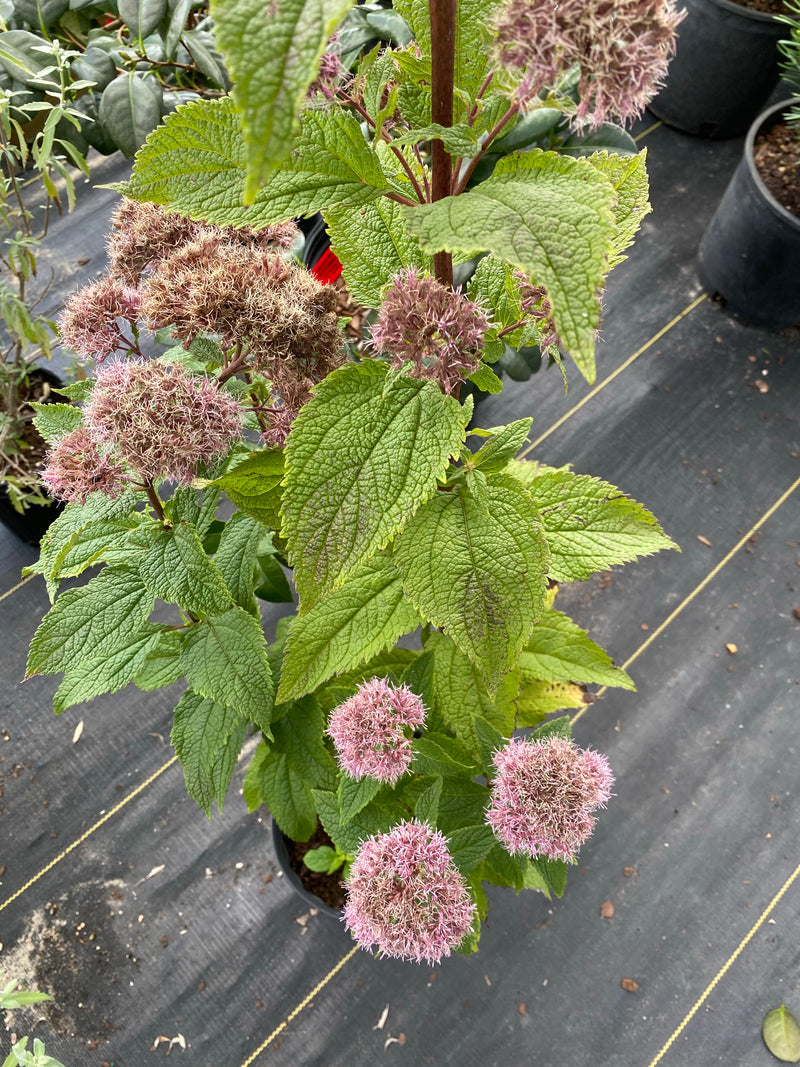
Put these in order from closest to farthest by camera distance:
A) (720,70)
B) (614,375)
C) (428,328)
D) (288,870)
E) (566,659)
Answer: (428,328), (566,659), (288,870), (614,375), (720,70)

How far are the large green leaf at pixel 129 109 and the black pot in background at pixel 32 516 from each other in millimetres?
550

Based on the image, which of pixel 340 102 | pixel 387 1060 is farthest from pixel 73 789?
pixel 340 102

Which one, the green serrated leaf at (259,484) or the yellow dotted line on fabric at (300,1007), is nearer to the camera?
the green serrated leaf at (259,484)

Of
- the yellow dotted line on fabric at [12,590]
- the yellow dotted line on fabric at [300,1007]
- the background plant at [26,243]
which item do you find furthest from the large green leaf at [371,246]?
the yellow dotted line on fabric at [12,590]

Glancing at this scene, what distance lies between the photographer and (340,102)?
502 mm

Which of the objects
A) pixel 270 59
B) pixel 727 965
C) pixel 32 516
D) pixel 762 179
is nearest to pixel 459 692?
pixel 270 59

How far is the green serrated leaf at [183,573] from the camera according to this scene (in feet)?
2.40

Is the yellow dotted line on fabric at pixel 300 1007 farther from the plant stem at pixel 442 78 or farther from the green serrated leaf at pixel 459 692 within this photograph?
the plant stem at pixel 442 78

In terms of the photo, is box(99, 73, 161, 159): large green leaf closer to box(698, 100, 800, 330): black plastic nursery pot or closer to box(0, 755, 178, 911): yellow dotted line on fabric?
box(0, 755, 178, 911): yellow dotted line on fabric

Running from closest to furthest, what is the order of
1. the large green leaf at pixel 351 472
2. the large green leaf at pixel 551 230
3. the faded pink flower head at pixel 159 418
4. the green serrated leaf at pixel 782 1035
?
1. the large green leaf at pixel 551 230
2. the large green leaf at pixel 351 472
3. the faded pink flower head at pixel 159 418
4. the green serrated leaf at pixel 782 1035

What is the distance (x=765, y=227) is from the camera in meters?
1.77

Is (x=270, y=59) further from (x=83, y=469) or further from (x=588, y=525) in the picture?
(x=588, y=525)

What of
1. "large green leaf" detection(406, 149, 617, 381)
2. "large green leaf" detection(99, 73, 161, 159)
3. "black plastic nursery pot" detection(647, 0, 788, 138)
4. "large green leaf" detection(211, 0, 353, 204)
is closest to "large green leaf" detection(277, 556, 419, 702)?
"large green leaf" detection(406, 149, 617, 381)

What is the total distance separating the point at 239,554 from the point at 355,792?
301 millimetres
